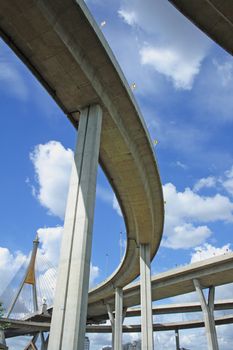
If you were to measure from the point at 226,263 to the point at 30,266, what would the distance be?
43.6 m

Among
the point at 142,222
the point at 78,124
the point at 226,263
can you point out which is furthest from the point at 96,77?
the point at 226,263

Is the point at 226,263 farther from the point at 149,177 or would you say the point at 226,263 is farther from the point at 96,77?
the point at 96,77

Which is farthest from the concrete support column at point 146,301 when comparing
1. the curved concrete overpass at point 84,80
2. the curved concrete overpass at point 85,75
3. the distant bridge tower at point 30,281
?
the distant bridge tower at point 30,281

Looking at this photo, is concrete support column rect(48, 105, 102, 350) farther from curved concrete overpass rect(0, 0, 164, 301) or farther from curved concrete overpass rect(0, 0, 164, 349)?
curved concrete overpass rect(0, 0, 164, 301)

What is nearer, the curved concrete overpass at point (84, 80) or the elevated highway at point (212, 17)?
the elevated highway at point (212, 17)

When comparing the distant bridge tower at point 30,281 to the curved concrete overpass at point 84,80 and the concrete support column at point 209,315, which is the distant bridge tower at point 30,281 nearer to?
the concrete support column at point 209,315

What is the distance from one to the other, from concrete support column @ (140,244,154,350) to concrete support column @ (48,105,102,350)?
1570 centimetres

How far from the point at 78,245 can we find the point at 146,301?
57.3 ft

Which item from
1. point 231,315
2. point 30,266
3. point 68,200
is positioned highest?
point 30,266

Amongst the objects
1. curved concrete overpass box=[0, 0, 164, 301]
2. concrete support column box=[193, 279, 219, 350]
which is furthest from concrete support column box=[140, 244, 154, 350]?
concrete support column box=[193, 279, 219, 350]

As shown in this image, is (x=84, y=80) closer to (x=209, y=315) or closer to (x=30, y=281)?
(x=209, y=315)

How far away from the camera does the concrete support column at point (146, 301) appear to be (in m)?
26.5

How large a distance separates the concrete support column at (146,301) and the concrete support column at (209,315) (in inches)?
418

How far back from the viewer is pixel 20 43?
578 inches
